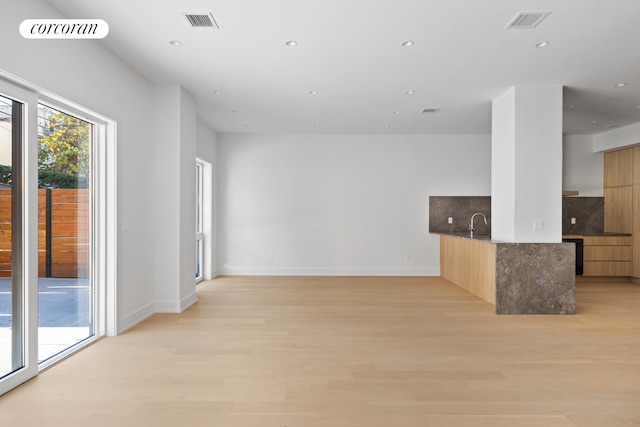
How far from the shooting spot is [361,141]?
24.1 ft

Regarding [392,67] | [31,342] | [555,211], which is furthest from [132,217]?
[555,211]

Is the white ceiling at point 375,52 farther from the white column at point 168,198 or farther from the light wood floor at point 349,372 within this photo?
the light wood floor at point 349,372

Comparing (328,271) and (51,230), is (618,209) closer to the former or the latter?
(328,271)

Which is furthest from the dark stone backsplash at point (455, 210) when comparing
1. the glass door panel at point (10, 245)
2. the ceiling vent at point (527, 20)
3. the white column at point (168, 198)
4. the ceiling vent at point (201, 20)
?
the glass door panel at point (10, 245)

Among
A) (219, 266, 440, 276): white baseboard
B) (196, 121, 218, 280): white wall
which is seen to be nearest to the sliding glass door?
(196, 121, 218, 280): white wall

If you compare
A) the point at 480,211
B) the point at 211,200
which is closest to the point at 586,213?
the point at 480,211

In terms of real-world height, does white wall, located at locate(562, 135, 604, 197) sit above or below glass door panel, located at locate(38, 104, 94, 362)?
above

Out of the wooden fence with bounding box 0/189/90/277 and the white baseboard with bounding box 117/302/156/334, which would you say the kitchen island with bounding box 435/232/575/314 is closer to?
the white baseboard with bounding box 117/302/156/334

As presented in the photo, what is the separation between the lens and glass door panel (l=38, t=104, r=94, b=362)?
291cm

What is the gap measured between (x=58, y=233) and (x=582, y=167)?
28.3 ft

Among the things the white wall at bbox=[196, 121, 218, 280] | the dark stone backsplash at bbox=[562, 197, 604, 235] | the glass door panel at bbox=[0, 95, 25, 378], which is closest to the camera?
the glass door panel at bbox=[0, 95, 25, 378]

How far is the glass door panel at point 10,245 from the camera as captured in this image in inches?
98.2

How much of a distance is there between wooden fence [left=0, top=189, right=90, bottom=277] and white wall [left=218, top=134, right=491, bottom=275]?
3.84m

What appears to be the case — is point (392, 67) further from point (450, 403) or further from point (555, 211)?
point (450, 403)
